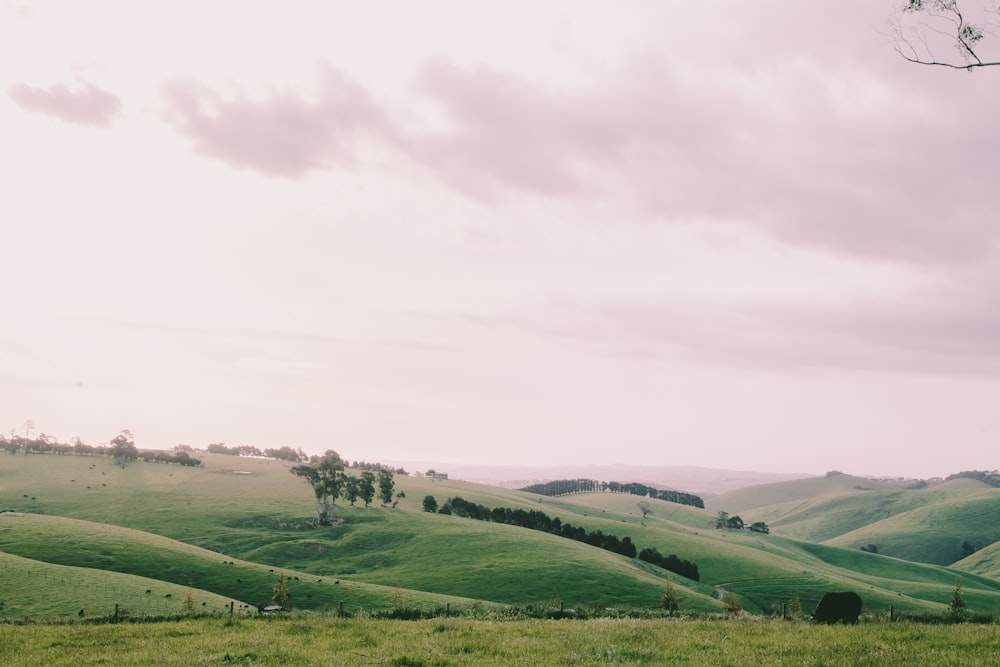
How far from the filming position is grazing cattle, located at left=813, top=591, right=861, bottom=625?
28297 mm

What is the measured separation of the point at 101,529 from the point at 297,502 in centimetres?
6335

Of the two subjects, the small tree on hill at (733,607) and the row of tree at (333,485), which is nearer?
the small tree on hill at (733,607)

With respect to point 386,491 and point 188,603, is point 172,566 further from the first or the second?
point 386,491

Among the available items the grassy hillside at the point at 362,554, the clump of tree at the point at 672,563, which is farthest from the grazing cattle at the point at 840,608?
the clump of tree at the point at 672,563

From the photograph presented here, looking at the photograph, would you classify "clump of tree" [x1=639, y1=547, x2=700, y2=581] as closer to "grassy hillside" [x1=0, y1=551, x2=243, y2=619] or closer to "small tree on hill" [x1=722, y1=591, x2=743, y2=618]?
"small tree on hill" [x1=722, y1=591, x2=743, y2=618]

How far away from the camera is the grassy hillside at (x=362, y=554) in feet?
303

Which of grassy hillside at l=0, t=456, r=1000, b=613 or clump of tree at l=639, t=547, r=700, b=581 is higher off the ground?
grassy hillside at l=0, t=456, r=1000, b=613

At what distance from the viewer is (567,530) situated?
160625 mm

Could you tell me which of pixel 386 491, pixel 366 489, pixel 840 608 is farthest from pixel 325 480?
pixel 840 608

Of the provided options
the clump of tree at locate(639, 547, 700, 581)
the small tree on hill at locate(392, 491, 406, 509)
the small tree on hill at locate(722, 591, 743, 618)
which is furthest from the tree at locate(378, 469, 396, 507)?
the small tree on hill at locate(722, 591, 743, 618)

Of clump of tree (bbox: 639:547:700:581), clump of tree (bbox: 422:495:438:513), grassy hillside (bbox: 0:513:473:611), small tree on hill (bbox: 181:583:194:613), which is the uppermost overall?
small tree on hill (bbox: 181:583:194:613)

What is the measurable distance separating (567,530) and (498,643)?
143 meters

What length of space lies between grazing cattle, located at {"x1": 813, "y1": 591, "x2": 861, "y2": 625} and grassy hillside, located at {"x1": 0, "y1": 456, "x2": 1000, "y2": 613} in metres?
40.2

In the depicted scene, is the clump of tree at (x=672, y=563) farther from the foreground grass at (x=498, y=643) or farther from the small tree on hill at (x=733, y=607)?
the foreground grass at (x=498, y=643)
